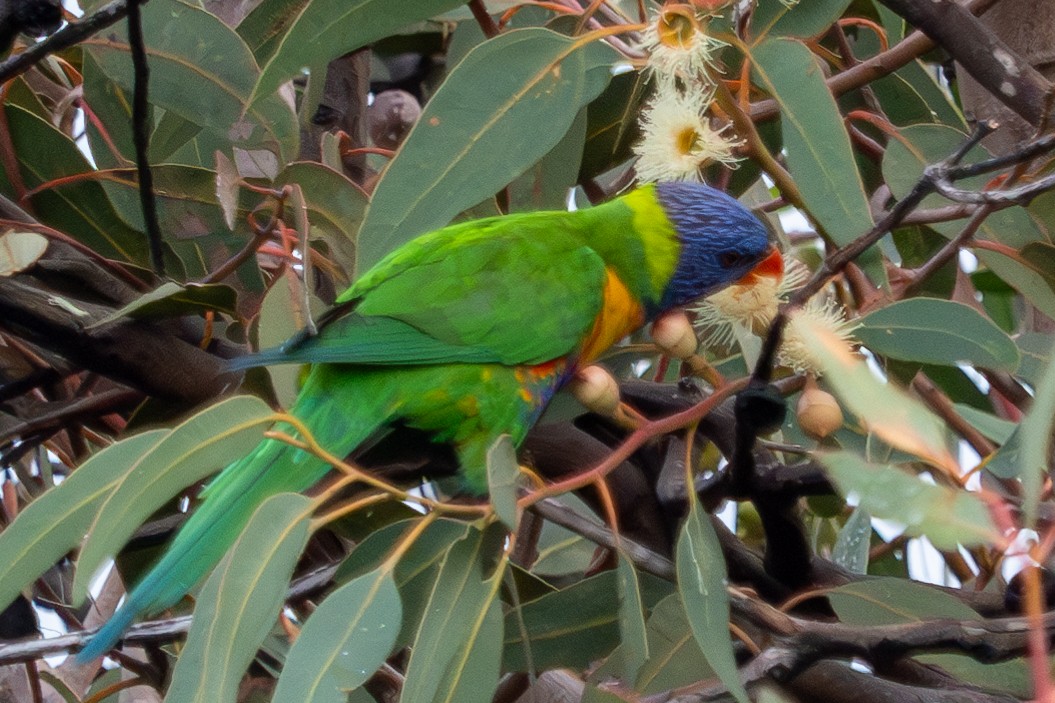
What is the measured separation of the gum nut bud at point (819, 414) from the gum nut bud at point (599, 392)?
21 centimetres

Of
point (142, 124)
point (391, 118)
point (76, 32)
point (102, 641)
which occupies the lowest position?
point (102, 641)

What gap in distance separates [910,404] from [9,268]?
39.7 inches

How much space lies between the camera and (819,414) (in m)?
1.14

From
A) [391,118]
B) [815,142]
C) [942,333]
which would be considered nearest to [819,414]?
[942,333]

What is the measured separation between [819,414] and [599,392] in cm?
24

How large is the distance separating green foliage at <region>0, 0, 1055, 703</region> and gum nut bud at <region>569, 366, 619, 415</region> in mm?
102

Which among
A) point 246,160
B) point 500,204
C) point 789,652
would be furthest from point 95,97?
point 789,652

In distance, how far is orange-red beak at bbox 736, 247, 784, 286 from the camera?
60.1 inches

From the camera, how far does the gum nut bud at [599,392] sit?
1.23 metres

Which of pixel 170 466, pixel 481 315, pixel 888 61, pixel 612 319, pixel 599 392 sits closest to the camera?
pixel 170 466

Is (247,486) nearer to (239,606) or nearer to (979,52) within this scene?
(239,606)

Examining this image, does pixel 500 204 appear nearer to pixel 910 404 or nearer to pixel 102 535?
pixel 102 535

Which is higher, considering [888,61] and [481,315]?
[888,61]

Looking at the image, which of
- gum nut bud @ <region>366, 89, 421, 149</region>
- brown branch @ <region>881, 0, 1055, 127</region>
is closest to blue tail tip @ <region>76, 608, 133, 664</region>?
brown branch @ <region>881, 0, 1055, 127</region>
